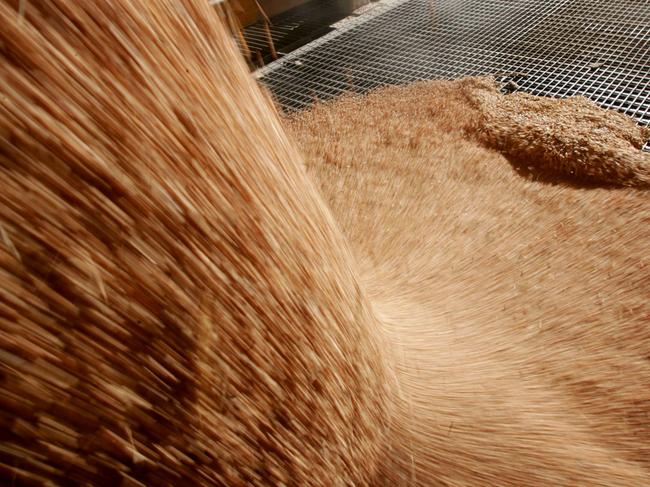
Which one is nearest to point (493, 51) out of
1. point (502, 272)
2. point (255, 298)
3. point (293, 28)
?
point (293, 28)

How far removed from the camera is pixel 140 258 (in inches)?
13.1

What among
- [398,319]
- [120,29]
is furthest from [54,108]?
[398,319]

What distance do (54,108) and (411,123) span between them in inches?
49.9

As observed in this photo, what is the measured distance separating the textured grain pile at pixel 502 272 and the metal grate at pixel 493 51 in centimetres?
23

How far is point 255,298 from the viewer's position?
45 cm

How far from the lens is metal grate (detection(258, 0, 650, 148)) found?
1.57 meters

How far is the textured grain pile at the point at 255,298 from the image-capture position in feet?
0.93

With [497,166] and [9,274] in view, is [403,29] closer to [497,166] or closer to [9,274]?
[497,166]

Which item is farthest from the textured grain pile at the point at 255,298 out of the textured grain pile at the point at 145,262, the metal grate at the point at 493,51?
the metal grate at the point at 493,51

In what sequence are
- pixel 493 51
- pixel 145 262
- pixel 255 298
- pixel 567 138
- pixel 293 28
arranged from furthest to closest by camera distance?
1. pixel 293 28
2. pixel 493 51
3. pixel 567 138
4. pixel 255 298
5. pixel 145 262

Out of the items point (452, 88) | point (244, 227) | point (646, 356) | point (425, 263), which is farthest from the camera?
point (452, 88)

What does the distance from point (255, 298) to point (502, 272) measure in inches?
27.6

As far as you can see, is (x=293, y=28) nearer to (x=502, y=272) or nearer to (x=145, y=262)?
(x=502, y=272)

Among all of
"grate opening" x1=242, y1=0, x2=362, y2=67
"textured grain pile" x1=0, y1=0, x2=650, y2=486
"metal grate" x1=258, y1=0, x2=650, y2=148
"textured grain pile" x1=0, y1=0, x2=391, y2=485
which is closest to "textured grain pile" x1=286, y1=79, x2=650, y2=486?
"textured grain pile" x1=0, y1=0, x2=650, y2=486
